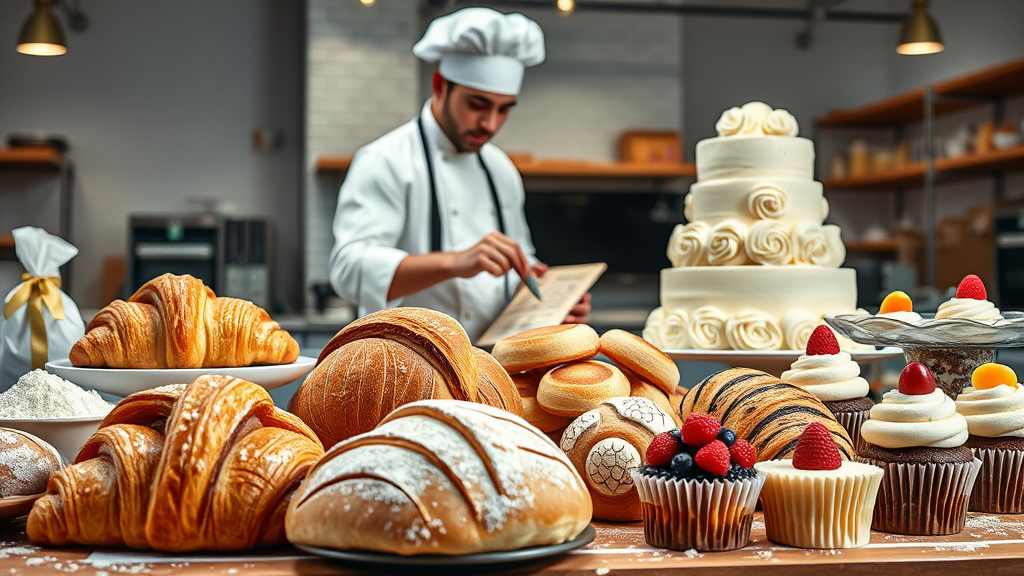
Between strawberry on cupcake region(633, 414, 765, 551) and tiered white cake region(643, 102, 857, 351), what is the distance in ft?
2.79

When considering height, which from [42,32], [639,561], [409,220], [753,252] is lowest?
[639,561]

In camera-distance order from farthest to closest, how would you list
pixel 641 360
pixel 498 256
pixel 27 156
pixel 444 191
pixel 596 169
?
1. pixel 596 169
2. pixel 27 156
3. pixel 444 191
4. pixel 498 256
5. pixel 641 360

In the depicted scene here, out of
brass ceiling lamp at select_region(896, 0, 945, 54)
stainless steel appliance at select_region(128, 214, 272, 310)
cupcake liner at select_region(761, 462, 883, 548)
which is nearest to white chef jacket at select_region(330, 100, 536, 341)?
cupcake liner at select_region(761, 462, 883, 548)

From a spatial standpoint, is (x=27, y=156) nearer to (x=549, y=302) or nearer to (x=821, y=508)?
(x=549, y=302)

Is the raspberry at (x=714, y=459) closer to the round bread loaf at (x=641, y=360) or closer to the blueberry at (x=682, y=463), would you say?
the blueberry at (x=682, y=463)

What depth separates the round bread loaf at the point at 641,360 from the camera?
1185 mm

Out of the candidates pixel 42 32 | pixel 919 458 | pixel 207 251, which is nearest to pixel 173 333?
pixel 919 458

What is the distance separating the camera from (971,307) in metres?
1.20

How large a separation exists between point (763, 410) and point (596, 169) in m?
5.95

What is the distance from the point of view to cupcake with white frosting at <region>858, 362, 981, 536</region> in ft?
3.01

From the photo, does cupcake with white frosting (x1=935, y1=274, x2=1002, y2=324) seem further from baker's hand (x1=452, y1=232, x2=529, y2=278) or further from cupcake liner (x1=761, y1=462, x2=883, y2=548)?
baker's hand (x1=452, y1=232, x2=529, y2=278)

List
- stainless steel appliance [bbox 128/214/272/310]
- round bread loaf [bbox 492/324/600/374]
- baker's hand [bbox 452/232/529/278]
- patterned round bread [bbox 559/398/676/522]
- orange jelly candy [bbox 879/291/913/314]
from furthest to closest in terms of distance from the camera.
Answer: stainless steel appliance [bbox 128/214/272/310]
baker's hand [bbox 452/232/529/278]
orange jelly candy [bbox 879/291/913/314]
round bread loaf [bbox 492/324/600/374]
patterned round bread [bbox 559/398/676/522]

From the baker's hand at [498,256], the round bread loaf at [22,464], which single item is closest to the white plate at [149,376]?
the round bread loaf at [22,464]

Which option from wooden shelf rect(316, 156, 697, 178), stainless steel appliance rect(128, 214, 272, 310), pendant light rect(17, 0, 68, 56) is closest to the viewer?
pendant light rect(17, 0, 68, 56)
